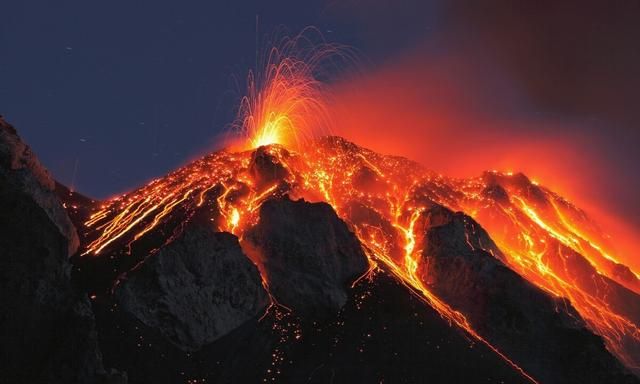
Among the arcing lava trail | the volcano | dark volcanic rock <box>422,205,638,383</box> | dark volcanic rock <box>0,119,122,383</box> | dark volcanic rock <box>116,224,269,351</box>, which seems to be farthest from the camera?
the arcing lava trail

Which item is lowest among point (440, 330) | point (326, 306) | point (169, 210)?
point (440, 330)

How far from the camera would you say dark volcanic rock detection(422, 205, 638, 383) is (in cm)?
5269

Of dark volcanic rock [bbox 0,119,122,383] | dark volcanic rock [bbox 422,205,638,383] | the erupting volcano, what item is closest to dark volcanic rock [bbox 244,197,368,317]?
the erupting volcano

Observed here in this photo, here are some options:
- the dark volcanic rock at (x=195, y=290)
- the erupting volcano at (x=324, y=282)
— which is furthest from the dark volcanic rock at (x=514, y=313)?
the dark volcanic rock at (x=195, y=290)

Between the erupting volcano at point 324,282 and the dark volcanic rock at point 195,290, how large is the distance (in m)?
0.12

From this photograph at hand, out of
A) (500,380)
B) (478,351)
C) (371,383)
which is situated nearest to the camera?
(371,383)

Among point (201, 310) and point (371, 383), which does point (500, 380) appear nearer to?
point (371, 383)

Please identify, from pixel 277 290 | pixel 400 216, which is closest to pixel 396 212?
pixel 400 216

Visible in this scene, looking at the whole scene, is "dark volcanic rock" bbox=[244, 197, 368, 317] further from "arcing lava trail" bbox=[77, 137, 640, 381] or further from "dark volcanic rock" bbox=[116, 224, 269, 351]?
"dark volcanic rock" bbox=[116, 224, 269, 351]

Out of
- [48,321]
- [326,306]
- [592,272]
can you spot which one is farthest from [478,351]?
[592,272]

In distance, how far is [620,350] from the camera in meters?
65.3

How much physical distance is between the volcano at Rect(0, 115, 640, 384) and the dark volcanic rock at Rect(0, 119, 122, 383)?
0.10m

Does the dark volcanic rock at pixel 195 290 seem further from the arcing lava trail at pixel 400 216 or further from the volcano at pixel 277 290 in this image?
the arcing lava trail at pixel 400 216

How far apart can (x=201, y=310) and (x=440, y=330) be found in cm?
2220
